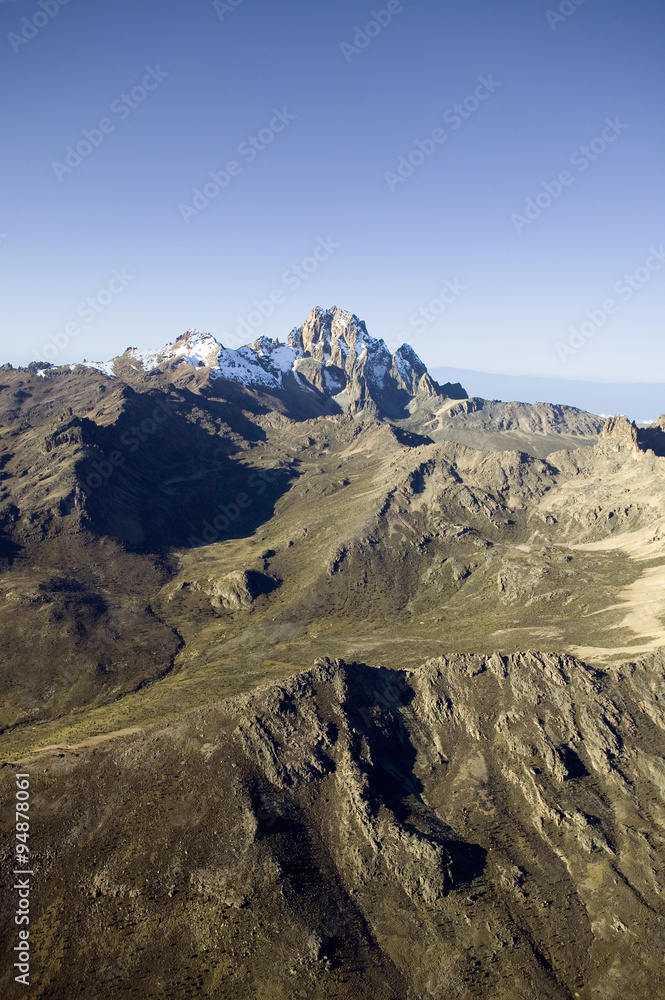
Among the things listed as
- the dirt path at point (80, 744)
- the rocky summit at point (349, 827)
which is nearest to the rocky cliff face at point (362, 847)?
the rocky summit at point (349, 827)

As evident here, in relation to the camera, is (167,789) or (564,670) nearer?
(167,789)

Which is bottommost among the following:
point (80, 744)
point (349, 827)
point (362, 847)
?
point (362, 847)

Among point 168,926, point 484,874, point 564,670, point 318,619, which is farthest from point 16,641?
point 564,670

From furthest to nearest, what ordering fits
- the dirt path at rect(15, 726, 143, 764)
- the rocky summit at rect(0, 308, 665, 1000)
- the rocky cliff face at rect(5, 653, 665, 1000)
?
the dirt path at rect(15, 726, 143, 764)
the rocky summit at rect(0, 308, 665, 1000)
the rocky cliff face at rect(5, 653, 665, 1000)

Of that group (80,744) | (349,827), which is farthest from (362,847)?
(80,744)

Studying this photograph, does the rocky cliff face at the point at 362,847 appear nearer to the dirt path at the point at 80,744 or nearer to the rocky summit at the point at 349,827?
the rocky summit at the point at 349,827

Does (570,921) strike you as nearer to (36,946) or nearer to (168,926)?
(168,926)

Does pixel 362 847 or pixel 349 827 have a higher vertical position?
pixel 349 827

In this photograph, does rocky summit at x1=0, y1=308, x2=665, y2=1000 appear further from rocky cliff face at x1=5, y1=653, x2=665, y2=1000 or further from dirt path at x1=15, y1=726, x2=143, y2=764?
dirt path at x1=15, y1=726, x2=143, y2=764

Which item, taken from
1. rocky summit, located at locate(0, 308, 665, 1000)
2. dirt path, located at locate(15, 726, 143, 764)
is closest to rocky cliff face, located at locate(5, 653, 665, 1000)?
rocky summit, located at locate(0, 308, 665, 1000)

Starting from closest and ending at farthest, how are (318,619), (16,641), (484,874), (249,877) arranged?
(249,877)
(484,874)
(16,641)
(318,619)

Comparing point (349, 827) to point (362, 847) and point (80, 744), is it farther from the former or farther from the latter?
point (80, 744)
